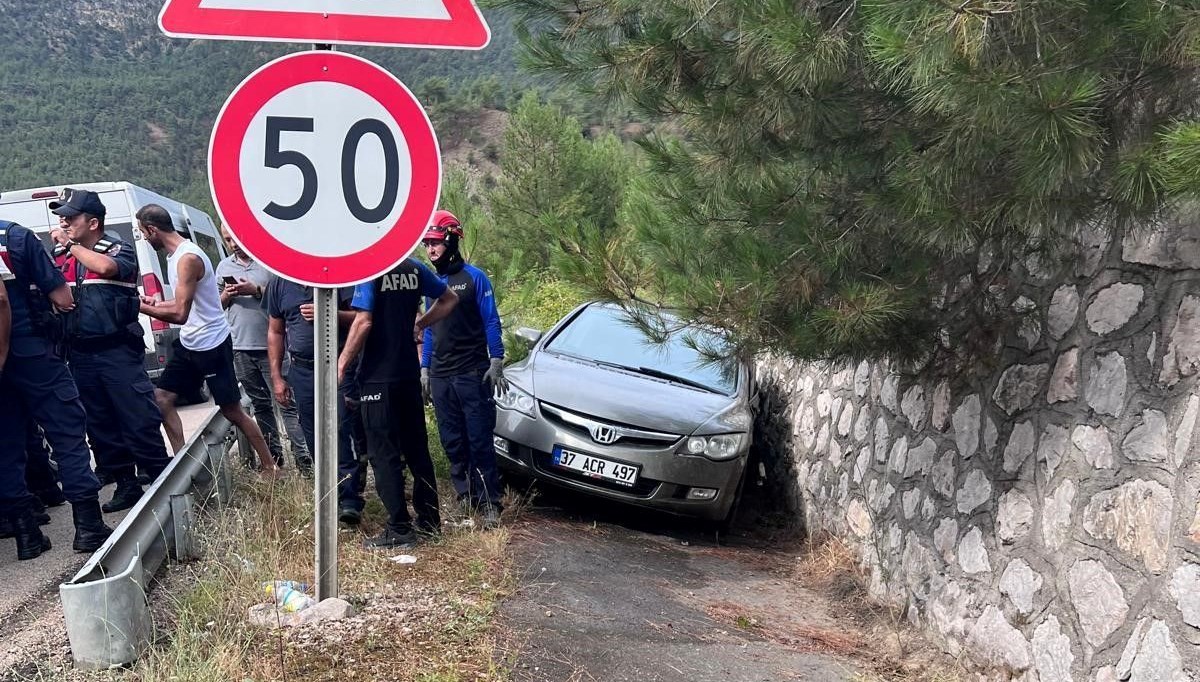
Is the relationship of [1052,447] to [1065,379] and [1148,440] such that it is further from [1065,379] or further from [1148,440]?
[1148,440]

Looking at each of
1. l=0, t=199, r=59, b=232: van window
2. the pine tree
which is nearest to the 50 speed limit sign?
the pine tree

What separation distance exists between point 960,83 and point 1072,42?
443 mm

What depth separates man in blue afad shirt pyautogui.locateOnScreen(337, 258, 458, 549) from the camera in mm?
5383

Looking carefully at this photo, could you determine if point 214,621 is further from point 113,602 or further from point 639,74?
point 639,74

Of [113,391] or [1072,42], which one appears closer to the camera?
[1072,42]

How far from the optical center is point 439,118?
61.8 m

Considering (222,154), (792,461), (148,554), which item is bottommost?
(792,461)

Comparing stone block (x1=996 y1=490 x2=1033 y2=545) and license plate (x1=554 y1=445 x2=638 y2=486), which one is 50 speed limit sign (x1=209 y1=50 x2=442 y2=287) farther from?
license plate (x1=554 y1=445 x2=638 y2=486)

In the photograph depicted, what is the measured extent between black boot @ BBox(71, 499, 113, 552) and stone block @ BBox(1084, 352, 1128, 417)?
4595mm

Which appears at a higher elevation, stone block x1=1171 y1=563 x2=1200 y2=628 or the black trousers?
stone block x1=1171 y1=563 x2=1200 y2=628

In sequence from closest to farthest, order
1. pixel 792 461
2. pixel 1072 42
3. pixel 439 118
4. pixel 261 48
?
pixel 1072 42 < pixel 792 461 < pixel 261 48 < pixel 439 118

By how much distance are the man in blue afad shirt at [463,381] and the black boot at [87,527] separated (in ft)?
6.16

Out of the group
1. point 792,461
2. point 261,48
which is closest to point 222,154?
point 792,461

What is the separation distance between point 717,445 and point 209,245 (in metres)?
12.5
